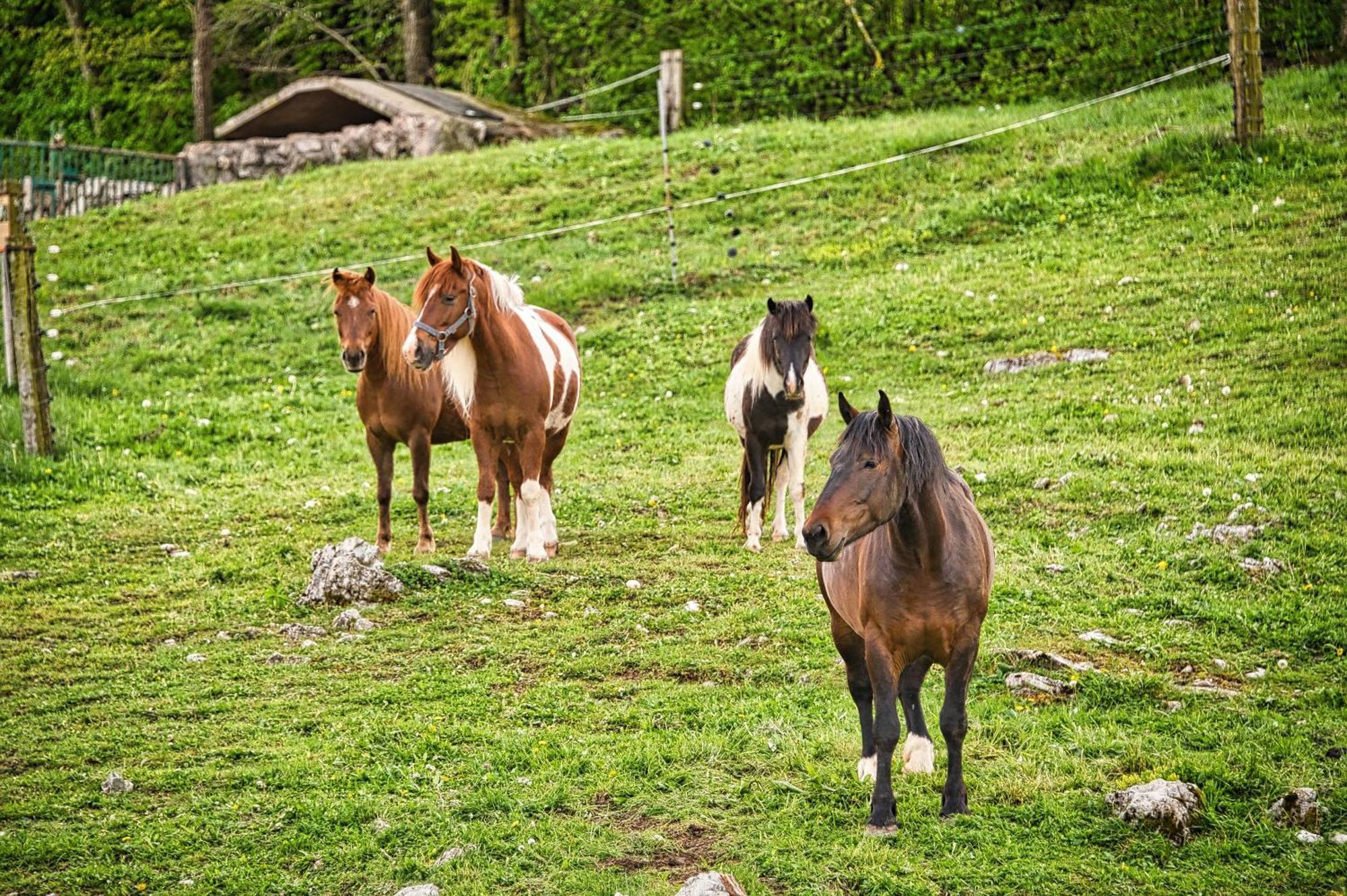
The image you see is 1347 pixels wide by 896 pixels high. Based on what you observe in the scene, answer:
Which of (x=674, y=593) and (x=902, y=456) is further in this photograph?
(x=674, y=593)

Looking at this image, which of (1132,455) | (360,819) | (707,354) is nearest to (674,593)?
(360,819)

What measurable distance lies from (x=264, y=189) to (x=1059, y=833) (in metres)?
22.5

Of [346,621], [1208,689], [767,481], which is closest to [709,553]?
[767,481]

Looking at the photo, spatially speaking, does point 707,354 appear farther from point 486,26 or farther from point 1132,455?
point 486,26

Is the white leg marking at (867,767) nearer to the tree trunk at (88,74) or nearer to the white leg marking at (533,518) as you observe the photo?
the white leg marking at (533,518)

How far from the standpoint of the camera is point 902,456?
16.1 feet

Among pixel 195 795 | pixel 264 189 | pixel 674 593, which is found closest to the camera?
pixel 195 795

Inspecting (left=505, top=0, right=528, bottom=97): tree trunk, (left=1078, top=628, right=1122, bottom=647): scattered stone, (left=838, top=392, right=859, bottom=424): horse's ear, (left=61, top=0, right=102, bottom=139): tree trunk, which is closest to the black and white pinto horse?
(left=1078, top=628, right=1122, bottom=647): scattered stone

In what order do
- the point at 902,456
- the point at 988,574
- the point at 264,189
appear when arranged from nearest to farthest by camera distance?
the point at 902,456 → the point at 988,574 → the point at 264,189

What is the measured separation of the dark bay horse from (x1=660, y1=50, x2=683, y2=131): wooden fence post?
19503mm

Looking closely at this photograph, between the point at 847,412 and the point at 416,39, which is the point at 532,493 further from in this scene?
the point at 416,39

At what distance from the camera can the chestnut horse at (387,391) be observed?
392 inches

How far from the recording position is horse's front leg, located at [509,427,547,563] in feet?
32.2

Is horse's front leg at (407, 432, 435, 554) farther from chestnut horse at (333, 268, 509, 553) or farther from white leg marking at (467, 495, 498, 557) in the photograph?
white leg marking at (467, 495, 498, 557)
